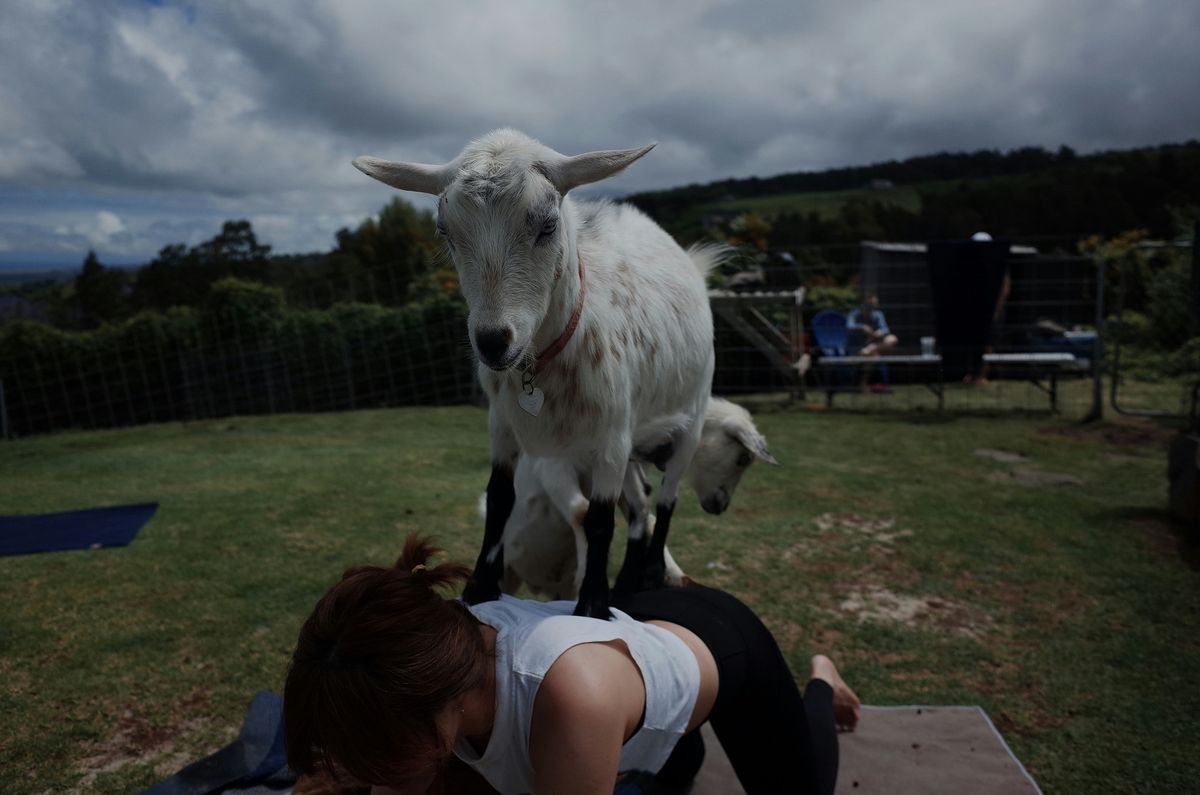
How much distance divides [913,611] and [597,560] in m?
3.05

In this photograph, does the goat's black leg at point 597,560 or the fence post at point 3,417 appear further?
the fence post at point 3,417

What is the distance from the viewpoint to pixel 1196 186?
99.1ft

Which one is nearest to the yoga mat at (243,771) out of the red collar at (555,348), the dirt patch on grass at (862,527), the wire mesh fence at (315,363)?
the red collar at (555,348)

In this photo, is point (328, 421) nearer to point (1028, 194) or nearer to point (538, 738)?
point (538, 738)

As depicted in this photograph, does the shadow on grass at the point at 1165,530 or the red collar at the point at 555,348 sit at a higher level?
the red collar at the point at 555,348

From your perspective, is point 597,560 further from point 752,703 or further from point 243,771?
point 243,771

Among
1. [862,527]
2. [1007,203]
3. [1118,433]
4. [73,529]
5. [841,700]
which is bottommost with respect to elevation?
[1118,433]

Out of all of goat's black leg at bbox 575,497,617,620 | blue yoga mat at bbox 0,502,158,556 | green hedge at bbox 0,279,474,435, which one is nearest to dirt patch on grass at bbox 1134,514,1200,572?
goat's black leg at bbox 575,497,617,620

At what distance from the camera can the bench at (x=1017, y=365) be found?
11477 mm

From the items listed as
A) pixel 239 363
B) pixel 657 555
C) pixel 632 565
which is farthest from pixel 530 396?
pixel 239 363

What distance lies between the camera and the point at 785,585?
519 cm

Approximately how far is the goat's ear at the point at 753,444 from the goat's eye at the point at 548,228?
6.80 feet

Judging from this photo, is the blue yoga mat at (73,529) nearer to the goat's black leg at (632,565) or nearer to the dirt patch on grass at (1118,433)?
the goat's black leg at (632,565)

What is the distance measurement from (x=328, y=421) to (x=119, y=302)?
41.9 ft
